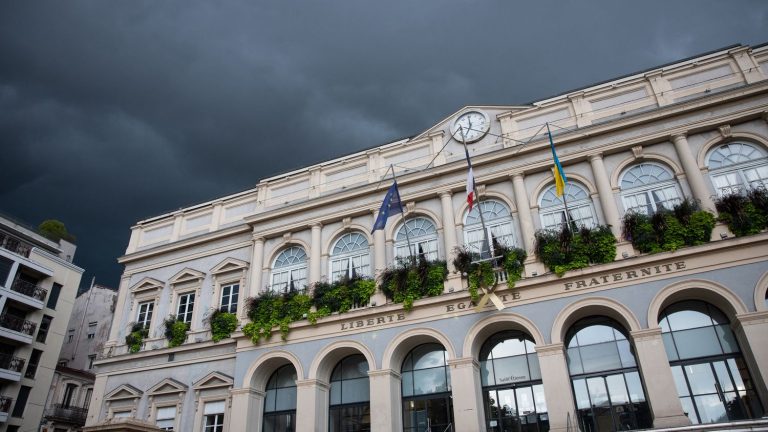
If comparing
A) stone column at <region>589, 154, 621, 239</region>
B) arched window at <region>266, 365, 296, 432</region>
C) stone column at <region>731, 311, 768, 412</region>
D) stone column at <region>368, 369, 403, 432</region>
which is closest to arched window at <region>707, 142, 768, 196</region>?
stone column at <region>589, 154, 621, 239</region>

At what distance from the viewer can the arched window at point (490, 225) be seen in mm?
18750

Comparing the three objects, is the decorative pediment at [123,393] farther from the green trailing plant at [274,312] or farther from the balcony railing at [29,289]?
the balcony railing at [29,289]

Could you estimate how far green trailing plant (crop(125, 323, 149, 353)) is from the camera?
2292 cm

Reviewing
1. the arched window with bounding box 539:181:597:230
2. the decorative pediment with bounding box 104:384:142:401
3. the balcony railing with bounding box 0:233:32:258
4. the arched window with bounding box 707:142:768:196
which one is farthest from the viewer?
the balcony railing with bounding box 0:233:32:258

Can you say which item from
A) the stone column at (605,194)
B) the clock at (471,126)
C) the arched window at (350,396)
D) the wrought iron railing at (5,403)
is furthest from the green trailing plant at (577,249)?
the wrought iron railing at (5,403)

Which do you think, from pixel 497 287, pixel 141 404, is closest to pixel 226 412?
pixel 141 404

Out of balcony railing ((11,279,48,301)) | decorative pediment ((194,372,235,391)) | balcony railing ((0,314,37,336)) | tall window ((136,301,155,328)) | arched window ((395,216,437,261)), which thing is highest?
balcony railing ((11,279,48,301))

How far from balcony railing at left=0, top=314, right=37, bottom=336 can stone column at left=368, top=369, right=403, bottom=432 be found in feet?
77.1

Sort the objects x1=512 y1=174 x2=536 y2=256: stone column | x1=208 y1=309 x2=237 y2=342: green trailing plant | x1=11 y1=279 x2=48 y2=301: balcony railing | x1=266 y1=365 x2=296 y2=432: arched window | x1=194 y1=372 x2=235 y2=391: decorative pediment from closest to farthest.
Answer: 1. x1=512 y1=174 x2=536 y2=256: stone column
2. x1=266 y1=365 x2=296 y2=432: arched window
3. x1=194 y1=372 x2=235 y2=391: decorative pediment
4. x1=208 y1=309 x2=237 y2=342: green trailing plant
5. x1=11 y1=279 x2=48 y2=301: balcony railing

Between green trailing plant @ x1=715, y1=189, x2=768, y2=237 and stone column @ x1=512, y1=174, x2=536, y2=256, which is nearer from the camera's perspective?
green trailing plant @ x1=715, y1=189, x2=768, y2=237

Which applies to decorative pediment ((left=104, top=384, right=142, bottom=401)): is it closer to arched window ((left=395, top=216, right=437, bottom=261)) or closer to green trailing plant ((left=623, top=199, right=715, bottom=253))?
arched window ((left=395, top=216, right=437, bottom=261))

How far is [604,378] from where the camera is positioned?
51.8ft

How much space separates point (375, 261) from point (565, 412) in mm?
8256

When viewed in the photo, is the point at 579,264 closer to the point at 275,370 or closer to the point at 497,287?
the point at 497,287
